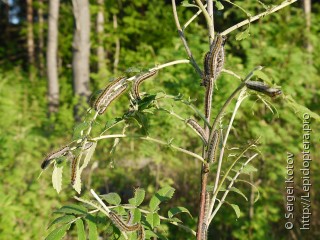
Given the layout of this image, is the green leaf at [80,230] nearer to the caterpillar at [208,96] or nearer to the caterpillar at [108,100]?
the caterpillar at [108,100]

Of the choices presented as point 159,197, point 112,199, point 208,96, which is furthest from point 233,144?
point 208,96

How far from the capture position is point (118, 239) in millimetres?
1347

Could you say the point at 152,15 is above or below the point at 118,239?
above

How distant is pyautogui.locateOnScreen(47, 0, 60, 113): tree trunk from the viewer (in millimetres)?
11023

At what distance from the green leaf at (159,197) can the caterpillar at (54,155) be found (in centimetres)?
45

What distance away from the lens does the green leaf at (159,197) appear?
5.11 ft

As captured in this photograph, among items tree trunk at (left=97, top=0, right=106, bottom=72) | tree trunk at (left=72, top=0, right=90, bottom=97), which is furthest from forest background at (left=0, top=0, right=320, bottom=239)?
tree trunk at (left=97, top=0, right=106, bottom=72)

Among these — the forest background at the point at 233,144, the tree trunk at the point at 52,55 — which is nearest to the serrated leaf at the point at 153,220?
the forest background at the point at 233,144

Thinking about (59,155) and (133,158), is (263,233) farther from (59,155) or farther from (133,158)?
(59,155)

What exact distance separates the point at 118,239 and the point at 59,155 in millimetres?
323

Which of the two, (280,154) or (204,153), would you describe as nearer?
(204,153)

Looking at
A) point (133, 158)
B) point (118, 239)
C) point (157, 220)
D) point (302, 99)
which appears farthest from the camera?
point (133, 158)

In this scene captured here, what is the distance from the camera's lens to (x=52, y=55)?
11633mm

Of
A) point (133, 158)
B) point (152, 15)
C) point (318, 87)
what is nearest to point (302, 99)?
point (318, 87)
